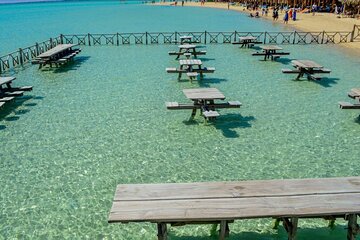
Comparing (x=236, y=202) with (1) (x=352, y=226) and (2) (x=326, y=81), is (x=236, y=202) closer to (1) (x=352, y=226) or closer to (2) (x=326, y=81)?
(1) (x=352, y=226)

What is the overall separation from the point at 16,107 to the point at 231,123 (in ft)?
25.9

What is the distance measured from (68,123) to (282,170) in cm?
677

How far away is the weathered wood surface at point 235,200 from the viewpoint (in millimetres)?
4188

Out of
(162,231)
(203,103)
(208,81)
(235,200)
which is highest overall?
(235,200)

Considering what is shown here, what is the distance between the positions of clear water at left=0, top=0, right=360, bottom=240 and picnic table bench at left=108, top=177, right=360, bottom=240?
114cm

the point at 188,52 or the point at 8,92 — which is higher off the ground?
the point at 188,52

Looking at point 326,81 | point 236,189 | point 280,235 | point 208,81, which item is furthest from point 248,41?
point 236,189

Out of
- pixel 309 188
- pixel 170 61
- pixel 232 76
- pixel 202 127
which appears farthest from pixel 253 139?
pixel 170 61

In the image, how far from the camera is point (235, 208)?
169 inches

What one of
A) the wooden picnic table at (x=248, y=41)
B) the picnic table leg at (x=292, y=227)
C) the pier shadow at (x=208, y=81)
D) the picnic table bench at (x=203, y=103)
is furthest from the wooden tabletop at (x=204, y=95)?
the wooden picnic table at (x=248, y=41)

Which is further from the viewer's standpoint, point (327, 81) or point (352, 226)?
point (327, 81)

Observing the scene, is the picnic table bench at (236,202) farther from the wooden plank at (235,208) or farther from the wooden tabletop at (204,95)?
the wooden tabletop at (204,95)

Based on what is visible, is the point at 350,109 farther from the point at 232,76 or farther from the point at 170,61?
the point at 170,61

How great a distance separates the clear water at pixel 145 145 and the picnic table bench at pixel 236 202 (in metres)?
1.14
